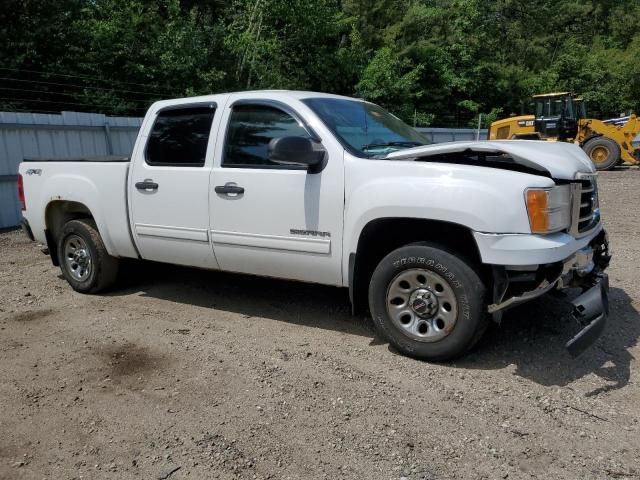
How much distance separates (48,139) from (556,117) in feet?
49.5

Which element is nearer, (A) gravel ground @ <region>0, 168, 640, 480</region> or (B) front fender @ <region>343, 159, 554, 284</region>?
(A) gravel ground @ <region>0, 168, 640, 480</region>

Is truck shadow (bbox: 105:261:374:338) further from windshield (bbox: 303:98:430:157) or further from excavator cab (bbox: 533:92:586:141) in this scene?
excavator cab (bbox: 533:92:586:141)

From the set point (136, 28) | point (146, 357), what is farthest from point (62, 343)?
point (136, 28)

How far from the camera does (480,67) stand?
3095cm

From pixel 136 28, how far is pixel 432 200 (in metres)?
16.5

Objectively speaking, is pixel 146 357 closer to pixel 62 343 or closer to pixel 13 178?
pixel 62 343

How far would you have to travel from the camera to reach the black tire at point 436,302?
149 inches

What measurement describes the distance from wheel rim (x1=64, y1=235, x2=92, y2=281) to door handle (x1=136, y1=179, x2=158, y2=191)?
3.76ft

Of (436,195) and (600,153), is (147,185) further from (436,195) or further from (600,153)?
(600,153)

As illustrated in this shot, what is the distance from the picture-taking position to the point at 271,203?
4500mm

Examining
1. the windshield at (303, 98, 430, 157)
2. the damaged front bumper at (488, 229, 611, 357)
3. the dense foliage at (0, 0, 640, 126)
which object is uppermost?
the dense foliage at (0, 0, 640, 126)

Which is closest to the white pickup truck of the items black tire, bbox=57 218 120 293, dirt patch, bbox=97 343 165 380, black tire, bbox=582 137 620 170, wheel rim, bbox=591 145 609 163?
black tire, bbox=57 218 120 293

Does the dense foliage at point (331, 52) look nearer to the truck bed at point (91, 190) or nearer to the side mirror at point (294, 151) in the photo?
the truck bed at point (91, 190)

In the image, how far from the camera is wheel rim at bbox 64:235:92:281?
598 centimetres
